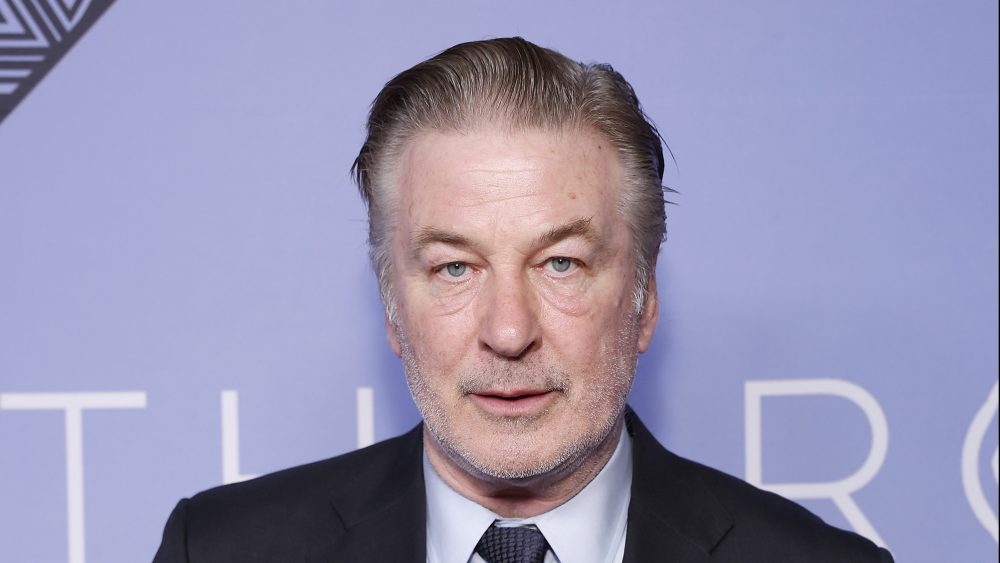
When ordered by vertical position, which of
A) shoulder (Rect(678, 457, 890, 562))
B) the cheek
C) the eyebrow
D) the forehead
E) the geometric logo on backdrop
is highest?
the geometric logo on backdrop

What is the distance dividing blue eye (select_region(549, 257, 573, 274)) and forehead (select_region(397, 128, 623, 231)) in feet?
0.24

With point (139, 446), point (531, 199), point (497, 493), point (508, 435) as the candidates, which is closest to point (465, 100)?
point (531, 199)

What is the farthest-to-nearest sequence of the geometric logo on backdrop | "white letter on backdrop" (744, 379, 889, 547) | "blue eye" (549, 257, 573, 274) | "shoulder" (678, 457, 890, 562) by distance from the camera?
"white letter on backdrop" (744, 379, 889, 547)
the geometric logo on backdrop
"shoulder" (678, 457, 890, 562)
"blue eye" (549, 257, 573, 274)

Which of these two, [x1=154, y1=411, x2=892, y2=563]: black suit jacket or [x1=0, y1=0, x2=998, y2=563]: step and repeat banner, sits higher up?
[x1=0, y1=0, x2=998, y2=563]: step and repeat banner

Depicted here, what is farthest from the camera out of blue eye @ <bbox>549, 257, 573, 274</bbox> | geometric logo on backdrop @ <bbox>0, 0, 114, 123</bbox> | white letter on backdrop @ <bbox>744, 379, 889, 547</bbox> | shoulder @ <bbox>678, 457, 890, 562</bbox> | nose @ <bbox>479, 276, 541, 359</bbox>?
white letter on backdrop @ <bbox>744, 379, 889, 547</bbox>

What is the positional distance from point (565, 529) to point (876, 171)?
1177mm

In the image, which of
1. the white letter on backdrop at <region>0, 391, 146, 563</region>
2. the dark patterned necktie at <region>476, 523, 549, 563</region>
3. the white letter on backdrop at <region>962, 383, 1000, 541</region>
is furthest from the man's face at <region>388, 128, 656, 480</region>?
the white letter on backdrop at <region>962, 383, 1000, 541</region>

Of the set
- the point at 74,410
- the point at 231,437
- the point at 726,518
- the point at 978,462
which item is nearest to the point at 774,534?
the point at 726,518

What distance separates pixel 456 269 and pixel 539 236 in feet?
0.51

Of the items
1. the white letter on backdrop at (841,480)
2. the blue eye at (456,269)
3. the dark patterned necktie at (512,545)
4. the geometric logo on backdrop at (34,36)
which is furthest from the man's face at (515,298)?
the geometric logo on backdrop at (34,36)

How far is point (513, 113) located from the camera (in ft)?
5.40

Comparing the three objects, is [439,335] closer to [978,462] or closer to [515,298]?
[515,298]

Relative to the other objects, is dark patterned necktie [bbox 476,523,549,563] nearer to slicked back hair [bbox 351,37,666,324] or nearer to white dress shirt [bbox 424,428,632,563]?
white dress shirt [bbox 424,428,632,563]

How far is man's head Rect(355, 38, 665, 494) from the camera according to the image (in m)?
1.57
